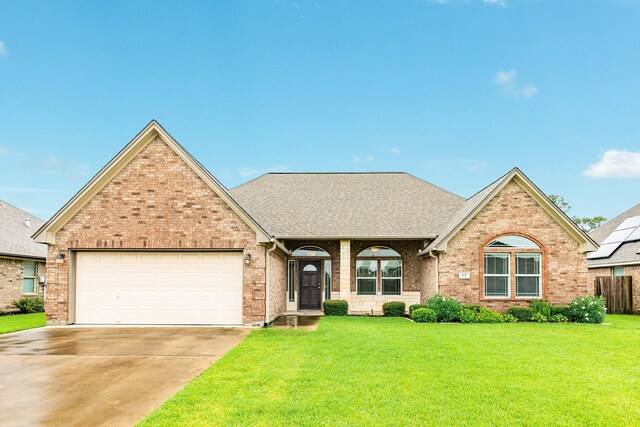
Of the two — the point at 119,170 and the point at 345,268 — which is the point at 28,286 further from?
the point at 345,268

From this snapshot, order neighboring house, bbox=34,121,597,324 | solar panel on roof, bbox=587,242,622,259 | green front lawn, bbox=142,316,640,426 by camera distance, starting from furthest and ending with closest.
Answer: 1. solar panel on roof, bbox=587,242,622,259
2. neighboring house, bbox=34,121,597,324
3. green front lawn, bbox=142,316,640,426

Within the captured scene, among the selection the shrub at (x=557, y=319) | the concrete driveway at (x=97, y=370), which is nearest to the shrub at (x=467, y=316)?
the shrub at (x=557, y=319)

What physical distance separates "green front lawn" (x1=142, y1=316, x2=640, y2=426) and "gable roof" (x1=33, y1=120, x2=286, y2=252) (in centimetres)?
440

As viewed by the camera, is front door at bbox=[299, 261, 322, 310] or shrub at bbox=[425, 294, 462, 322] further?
front door at bbox=[299, 261, 322, 310]

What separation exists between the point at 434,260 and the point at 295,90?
12794 mm

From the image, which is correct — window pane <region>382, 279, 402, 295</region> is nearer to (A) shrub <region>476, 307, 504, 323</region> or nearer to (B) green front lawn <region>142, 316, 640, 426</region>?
(A) shrub <region>476, 307, 504, 323</region>

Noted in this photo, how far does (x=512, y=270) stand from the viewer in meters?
18.1

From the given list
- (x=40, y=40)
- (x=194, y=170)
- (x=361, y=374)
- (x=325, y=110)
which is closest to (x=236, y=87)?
(x=325, y=110)

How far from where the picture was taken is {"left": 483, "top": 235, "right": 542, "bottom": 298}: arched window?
18.1 m

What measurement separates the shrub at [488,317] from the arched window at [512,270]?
1029 mm

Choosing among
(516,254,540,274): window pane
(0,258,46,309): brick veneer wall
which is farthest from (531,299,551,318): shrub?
(0,258,46,309): brick veneer wall

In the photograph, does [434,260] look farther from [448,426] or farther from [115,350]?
[448,426]

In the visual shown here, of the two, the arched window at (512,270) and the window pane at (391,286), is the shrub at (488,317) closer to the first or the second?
the arched window at (512,270)

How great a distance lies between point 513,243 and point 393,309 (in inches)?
215
